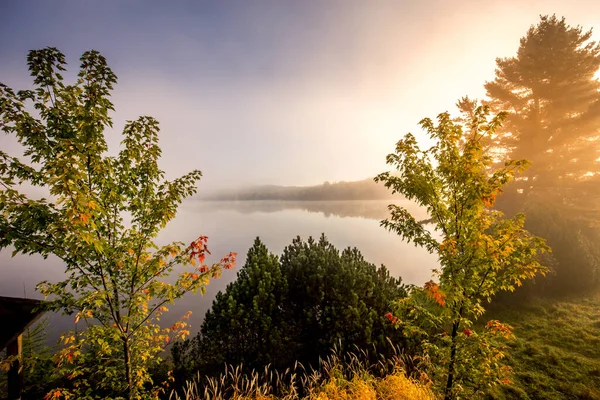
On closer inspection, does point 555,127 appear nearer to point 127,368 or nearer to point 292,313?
point 292,313

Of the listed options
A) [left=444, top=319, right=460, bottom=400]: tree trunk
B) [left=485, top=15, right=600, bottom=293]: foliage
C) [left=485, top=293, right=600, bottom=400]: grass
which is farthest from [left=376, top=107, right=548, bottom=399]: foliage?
[left=485, top=15, right=600, bottom=293]: foliage

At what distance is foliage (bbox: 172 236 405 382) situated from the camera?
23.4ft

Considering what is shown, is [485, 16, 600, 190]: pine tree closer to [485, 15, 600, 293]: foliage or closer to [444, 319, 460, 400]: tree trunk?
[485, 15, 600, 293]: foliage

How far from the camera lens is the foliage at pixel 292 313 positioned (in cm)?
713

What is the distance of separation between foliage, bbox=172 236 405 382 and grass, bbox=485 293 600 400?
404 cm

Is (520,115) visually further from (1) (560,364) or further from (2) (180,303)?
(2) (180,303)

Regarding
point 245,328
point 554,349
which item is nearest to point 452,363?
point 245,328

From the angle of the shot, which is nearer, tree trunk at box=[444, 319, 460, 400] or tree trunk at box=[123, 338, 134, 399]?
tree trunk at box=[123, 338, 134, 399]

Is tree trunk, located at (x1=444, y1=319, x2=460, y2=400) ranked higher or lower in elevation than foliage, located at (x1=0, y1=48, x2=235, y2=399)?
lower

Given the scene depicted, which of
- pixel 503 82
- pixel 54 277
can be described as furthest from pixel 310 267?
pixel 503 82

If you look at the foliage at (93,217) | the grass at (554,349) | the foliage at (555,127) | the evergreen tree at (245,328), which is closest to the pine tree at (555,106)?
the foliage at (555,127)

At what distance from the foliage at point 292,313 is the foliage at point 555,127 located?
16465mm

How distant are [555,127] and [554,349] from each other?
749 inches

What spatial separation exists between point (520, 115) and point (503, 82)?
358 cm
